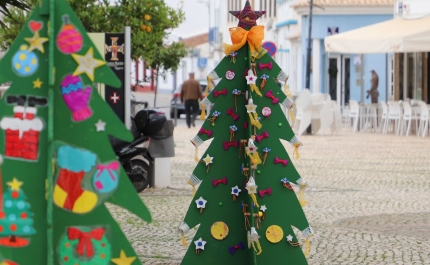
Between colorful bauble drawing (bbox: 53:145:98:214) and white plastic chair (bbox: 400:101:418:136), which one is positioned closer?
colorful bauble drawing (bbox: 53:145:98:214)

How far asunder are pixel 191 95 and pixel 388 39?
28.6 ft

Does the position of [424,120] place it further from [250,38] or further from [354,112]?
[250,38]

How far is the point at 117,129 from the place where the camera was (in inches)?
198

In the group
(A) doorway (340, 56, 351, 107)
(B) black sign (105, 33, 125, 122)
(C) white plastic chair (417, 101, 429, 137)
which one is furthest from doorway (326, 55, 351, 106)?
(B) black sign (105, 33, 125, 122)

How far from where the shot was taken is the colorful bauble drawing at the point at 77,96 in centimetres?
504

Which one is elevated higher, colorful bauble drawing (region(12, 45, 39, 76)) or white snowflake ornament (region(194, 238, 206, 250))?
colorful bauble drawing (region(12, 45, 39, 76))

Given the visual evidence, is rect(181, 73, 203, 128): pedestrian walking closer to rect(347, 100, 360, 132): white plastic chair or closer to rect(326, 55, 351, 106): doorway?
rect(347, 100, 360, 132): white plastic chair

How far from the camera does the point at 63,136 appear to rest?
16.6 ft

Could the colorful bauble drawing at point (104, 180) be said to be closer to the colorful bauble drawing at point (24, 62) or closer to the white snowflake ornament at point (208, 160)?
the colorful bauble drawing at point (24, 62)

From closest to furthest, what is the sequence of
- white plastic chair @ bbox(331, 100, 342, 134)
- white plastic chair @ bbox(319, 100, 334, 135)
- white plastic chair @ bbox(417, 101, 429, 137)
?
white plastic chair @ bbox(417, 101, 429, 137)
white plastic chair @ bbox(319, 100, 334, 135)
white plastic chair @ bbox(331, 100, 342, 134)

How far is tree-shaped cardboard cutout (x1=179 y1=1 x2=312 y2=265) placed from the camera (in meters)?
6.81

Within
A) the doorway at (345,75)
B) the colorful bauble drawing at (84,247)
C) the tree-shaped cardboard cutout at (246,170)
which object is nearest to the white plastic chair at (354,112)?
the doorway at (345,75)

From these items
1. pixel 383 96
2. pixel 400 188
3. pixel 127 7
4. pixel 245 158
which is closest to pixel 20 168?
pixel 245 158

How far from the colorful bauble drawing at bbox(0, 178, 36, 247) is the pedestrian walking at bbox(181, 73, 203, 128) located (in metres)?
25.2
